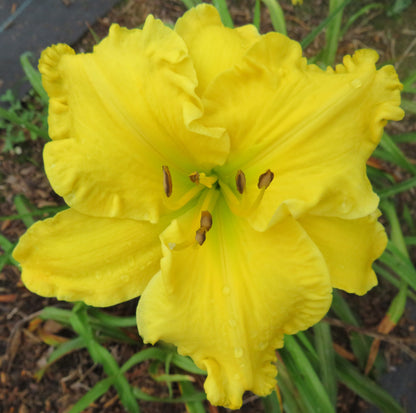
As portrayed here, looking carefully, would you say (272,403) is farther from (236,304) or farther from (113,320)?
(236,304)

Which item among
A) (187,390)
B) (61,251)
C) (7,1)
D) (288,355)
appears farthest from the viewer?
(7,1)

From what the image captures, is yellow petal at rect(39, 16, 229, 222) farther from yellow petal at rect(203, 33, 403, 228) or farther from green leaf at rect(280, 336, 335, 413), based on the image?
green leaf at rect(280, 336, 335, 413)

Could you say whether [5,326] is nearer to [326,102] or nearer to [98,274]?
[98,274]

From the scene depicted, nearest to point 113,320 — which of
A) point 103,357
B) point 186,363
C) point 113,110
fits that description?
point 103,357

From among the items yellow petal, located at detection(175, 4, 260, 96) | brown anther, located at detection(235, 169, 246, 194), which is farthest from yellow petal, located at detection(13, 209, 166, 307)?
yellow petal, located at detection(175, 4, 260, 96)

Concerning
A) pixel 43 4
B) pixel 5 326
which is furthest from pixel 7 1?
pixel 5 326

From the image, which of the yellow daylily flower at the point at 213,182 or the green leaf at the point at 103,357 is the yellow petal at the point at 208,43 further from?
the green leaf at the point at 103,357
